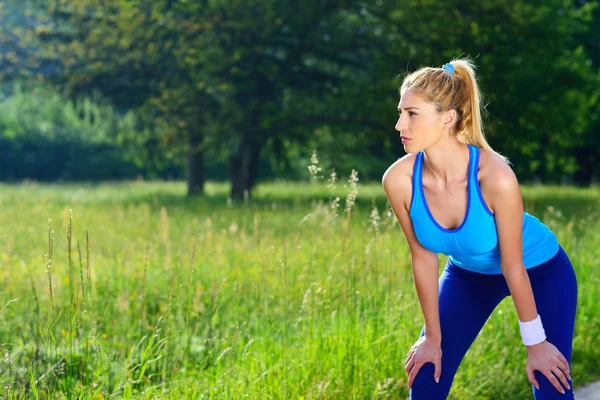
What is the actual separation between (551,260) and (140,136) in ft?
69.9

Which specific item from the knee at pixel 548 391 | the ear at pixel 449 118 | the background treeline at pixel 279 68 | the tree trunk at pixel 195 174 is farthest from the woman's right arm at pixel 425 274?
the tree trunk at pixel 195 174

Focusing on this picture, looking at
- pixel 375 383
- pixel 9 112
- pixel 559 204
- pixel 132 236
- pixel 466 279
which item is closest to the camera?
pixel 466 279

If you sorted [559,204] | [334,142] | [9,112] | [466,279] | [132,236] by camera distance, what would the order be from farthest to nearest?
1. [9,112]
2. [334,142]
3. [559,204]
4. [132,236]
5. [466,279]

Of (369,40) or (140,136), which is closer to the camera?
(369,40)

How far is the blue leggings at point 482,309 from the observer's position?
2850mm

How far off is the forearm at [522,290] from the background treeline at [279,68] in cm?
1425

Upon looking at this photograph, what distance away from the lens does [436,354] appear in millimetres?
2922

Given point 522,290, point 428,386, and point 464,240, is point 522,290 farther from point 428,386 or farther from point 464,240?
point 428,386

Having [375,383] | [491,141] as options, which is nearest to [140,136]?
[491,141]

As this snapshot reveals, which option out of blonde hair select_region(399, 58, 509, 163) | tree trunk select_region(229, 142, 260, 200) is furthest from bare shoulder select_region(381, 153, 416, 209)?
tree trunk select_region(229, 142, 260, 200)

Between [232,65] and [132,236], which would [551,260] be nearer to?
[132,236]

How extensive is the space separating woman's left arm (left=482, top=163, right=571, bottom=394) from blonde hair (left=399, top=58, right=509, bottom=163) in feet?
0.58

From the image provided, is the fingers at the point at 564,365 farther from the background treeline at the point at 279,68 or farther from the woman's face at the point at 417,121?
the background treeline at the point at 279,68

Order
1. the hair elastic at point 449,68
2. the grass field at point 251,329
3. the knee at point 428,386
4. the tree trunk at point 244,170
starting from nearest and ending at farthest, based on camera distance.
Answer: the hair elastic at point 449,68, the knee at point 428,386, the grass field at point 251,329, the tree trunk at point 244,170
